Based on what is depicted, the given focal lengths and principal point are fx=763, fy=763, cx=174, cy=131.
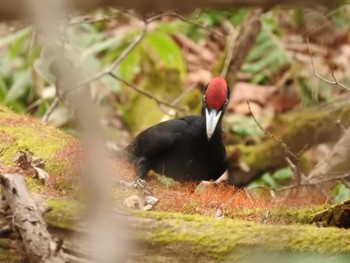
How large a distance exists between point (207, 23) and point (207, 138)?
3.82 metres

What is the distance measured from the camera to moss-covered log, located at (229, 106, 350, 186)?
6121 mm

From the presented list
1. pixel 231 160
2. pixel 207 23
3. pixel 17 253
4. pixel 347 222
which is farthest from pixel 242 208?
pixel 207 23

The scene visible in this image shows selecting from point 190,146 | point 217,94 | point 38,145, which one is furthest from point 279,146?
point 38,145

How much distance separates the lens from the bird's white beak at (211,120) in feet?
14.7

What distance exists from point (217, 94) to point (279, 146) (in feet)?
6.13

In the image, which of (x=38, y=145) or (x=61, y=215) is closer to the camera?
(x=61, y=215)

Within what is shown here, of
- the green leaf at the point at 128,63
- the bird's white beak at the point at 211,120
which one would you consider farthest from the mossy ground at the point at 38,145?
the green leaf at the point at 128,63

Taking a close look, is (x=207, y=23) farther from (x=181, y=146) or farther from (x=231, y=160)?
(x=181, y=146)

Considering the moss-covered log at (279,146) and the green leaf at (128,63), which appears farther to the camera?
the green leaf at (128,63)

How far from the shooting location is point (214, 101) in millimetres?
4422

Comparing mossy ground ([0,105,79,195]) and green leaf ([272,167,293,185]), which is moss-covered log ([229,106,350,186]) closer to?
green leaf ([272,167,293,185])

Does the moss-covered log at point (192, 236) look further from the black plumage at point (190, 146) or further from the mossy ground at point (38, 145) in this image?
the black plumage at point (190, 146)

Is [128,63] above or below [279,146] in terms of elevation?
above

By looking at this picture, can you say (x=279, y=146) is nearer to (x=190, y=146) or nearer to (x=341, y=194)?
(x=341, y=194)
